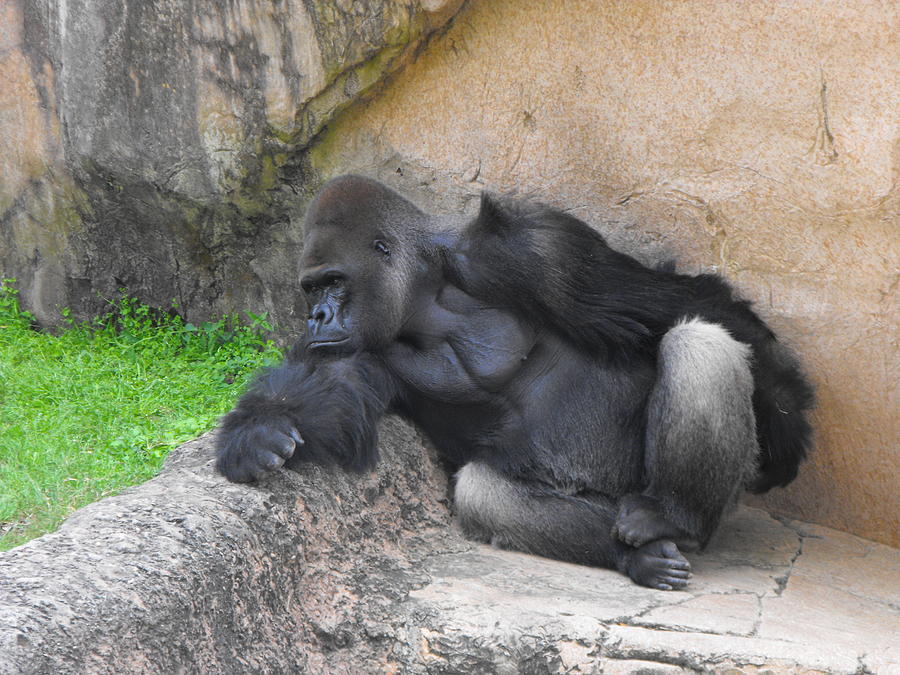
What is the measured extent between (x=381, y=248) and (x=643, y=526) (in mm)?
1345

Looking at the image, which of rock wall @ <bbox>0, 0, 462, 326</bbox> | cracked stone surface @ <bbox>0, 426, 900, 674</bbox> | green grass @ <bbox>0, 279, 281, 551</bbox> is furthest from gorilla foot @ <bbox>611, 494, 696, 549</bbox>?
rock wall @ <bbox>0, 0, 462, 326</bbox>

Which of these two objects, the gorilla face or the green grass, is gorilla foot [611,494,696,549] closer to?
the gorilla face

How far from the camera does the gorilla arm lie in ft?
9.75

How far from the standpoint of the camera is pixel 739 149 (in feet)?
12.0

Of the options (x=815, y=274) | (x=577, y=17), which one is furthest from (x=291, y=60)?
(x=815, y=274)

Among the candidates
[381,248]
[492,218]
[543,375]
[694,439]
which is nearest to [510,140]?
[492,218]

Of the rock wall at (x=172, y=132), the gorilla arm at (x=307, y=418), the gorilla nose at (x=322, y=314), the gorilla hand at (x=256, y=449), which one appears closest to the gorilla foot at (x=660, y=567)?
the gorilla arm at (x=307, y=418)

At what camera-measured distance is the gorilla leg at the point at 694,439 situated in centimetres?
324

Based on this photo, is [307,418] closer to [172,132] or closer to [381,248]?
[381,248]

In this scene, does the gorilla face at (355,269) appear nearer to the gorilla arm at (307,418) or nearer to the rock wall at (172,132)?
the gorilla arm at (307,418)

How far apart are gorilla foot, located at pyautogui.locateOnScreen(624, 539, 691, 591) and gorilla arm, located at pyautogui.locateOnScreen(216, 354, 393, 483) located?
92cm

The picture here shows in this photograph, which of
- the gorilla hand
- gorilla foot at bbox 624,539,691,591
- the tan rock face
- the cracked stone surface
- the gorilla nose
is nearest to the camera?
the cracked stone surface

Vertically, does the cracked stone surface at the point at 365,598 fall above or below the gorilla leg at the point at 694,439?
below

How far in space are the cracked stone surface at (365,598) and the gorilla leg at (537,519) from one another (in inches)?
2.4
